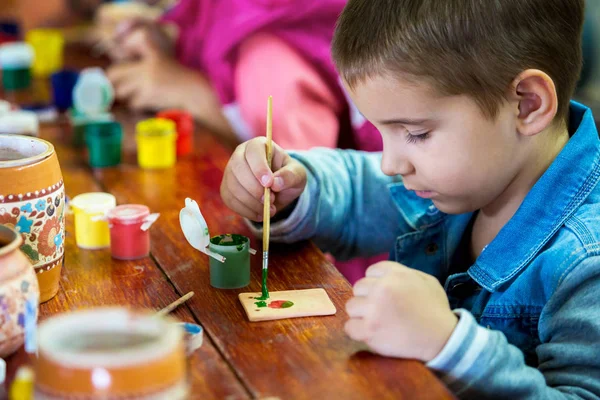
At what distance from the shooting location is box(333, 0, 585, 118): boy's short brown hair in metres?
1.01

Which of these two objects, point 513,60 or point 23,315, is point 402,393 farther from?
point 513,60

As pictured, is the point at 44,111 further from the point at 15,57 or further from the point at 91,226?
the point at 91,226

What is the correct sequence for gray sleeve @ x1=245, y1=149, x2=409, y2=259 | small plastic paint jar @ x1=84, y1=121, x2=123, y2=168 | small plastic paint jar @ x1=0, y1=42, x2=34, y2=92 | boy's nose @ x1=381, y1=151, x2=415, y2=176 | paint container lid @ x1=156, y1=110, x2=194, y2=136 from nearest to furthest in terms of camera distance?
1. boy's nose @ x1=381, y1=151, x2=415, y2=176
2. gray sleeve @ x1=245, y1=149, x2=409, y2=259
3. small plastic paint jar @ x1=84, y1=121, x2=123, y2=168
4. paint container lid @ x1=156, y1=110, x2=194, y2=136
5. small plastic paint jar @ x1=0, y1=42, x2=34, y2=92

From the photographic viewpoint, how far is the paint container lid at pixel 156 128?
1.49m

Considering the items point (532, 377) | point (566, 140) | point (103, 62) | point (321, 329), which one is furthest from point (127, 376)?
point (103, 62)

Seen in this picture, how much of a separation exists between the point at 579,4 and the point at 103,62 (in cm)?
152

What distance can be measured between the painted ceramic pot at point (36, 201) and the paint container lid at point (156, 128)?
54 cm

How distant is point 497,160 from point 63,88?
110 cm

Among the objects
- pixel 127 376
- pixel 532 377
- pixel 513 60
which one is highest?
pixel 513 60

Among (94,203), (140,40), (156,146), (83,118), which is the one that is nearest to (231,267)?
(94,203)

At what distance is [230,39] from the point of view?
6.33 feet

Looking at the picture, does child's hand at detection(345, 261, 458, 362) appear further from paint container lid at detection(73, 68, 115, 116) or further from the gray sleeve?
paint container lid at detection(73, 68, 115, 116)

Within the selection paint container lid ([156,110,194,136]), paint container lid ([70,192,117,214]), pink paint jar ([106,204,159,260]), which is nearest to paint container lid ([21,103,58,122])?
paint container lid ([156,110,194,136])

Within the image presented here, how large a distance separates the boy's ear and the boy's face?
0.01 meters
